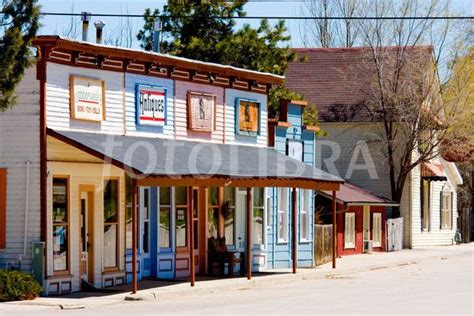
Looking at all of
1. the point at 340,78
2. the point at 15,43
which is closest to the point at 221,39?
the point at 340,78

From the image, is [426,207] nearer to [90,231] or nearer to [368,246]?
[368,246]

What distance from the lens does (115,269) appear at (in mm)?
27375

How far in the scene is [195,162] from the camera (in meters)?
27.7

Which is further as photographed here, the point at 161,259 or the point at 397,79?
the point at 397,79

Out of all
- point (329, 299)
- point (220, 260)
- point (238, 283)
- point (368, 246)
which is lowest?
point (368, 246)

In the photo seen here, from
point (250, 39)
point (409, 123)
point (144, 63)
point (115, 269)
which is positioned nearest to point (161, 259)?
point (115, 269)

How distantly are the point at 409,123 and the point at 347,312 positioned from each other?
95.3ft

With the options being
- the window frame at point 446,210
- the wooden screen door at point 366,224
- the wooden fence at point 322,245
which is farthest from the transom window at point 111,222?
the window frame at point 446,210

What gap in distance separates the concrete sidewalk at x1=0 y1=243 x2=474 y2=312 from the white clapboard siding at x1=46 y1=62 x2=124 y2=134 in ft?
12.4

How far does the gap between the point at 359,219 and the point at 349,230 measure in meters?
1.37

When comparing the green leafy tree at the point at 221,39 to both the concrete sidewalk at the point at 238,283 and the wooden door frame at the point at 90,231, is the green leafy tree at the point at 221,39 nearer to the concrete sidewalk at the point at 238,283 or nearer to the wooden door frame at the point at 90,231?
the concrete sidewalk at the point at 238,283

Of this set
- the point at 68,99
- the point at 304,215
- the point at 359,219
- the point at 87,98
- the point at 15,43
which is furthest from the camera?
the point at 359,219

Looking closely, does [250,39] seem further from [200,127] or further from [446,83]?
[200,127]

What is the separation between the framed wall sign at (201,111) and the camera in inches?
1192
